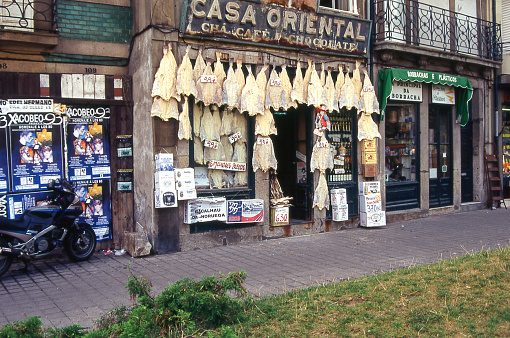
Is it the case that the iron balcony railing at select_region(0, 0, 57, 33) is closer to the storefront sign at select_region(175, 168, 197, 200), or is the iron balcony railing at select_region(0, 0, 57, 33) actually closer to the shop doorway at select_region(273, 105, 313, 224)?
the storefront sign at select_region(175, 168, 197, 200)

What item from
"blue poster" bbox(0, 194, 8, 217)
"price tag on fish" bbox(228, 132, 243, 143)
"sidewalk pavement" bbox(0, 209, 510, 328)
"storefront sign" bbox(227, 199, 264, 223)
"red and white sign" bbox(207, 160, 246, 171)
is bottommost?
"sidewalk pavement" bbox(0, 209, 510, 328)

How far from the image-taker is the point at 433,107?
46.3 ft

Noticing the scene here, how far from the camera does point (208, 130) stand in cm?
978

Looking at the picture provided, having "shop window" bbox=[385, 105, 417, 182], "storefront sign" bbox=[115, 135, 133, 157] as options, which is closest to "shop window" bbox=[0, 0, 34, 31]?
"storefront sign" bbox=[115, 135, 133, 157]

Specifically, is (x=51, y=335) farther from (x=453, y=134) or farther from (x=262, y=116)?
(x=453, y=134)

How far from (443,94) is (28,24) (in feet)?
34.6

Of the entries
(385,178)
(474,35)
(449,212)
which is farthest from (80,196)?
(474,35)

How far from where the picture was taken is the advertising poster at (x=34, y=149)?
8.50 metres

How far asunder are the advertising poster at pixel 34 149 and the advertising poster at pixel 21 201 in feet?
0.34

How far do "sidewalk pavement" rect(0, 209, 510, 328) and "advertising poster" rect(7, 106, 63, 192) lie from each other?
143 cm

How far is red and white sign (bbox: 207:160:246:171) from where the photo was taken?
32.2 ft

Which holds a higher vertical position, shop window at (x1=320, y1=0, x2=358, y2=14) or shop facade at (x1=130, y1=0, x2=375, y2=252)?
shop window at (x1=320, y1=0, x2=358, y2=14)

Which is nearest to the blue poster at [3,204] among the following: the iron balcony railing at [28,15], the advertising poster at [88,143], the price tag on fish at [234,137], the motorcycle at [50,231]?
the motorcycle at [50,231]

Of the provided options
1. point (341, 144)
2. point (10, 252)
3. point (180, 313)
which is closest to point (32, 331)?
point (180, 313)
